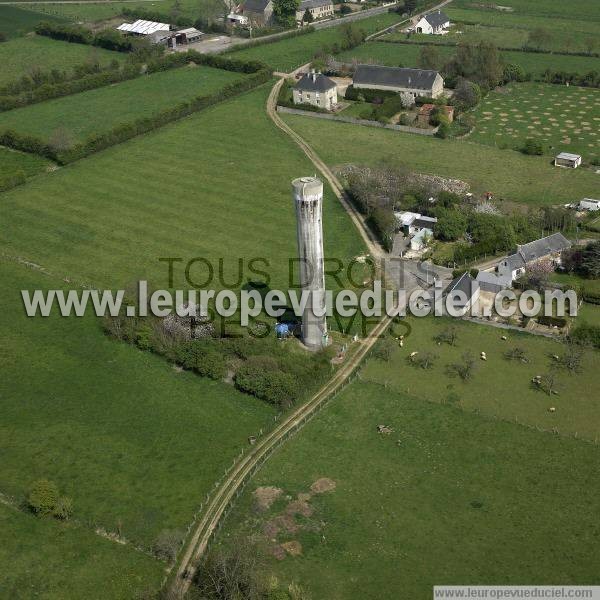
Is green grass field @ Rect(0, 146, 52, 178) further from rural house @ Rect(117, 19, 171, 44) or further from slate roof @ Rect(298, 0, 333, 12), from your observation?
slate roof @ Rect(298, 0, 333, 12)

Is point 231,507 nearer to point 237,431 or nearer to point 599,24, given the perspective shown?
point 237,431

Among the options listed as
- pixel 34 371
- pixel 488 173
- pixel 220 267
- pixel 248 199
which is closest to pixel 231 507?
pixel 34 371

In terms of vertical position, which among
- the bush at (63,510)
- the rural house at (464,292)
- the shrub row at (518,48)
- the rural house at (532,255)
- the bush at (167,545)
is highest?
the shrub row at (518,48)

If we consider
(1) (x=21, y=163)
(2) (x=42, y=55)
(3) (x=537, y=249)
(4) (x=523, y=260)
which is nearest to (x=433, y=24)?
(2) (x=42, y=55)

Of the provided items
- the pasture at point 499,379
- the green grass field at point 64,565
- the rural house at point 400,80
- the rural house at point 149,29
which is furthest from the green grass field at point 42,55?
the green grass field at point 64,565

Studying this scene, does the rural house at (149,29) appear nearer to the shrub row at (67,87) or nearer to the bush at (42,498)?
the shrub row at (67,87)

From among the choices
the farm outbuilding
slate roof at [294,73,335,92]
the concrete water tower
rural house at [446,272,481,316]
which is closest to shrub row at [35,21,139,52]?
the farm outbuilding
